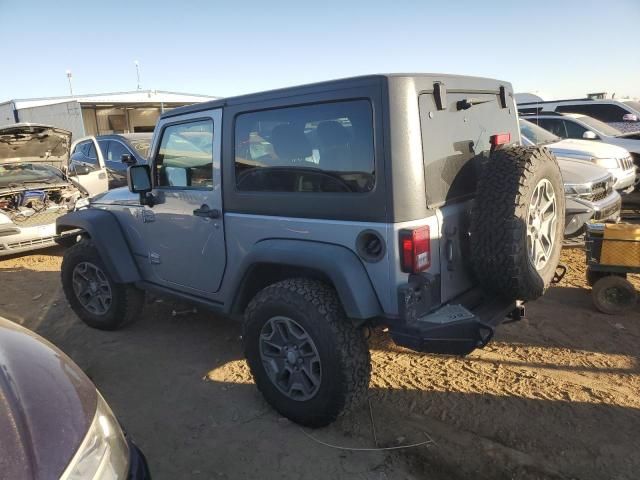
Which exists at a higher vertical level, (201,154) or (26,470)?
(201,154)

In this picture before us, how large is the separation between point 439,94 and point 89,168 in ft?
27.2

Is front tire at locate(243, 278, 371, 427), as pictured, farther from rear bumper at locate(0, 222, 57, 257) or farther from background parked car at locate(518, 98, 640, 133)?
background parked car at locate(518, 98, 640, 133)

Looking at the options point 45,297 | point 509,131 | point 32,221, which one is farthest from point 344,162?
point 32,221

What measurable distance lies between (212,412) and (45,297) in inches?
140

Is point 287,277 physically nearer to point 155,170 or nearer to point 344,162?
point 344,162

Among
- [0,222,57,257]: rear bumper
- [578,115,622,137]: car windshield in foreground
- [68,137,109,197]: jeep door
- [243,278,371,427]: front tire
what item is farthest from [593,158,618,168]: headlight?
[68,137,109,197]: jeep door

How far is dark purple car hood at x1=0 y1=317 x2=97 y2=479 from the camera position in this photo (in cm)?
148

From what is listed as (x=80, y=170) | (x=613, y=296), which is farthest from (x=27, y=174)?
(x=613, y=296)

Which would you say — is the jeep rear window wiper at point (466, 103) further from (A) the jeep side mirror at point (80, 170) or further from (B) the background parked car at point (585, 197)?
(A) the jeep side mirror at point (80, 170)

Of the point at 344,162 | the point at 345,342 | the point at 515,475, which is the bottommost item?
the point at 515,475

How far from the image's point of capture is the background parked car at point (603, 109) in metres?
10.1

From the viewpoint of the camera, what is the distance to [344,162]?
2623 mm

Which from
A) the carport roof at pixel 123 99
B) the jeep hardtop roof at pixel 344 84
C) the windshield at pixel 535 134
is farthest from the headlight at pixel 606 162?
the carport roof at pixel 123 99

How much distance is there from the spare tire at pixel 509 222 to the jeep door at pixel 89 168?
26.1ft
